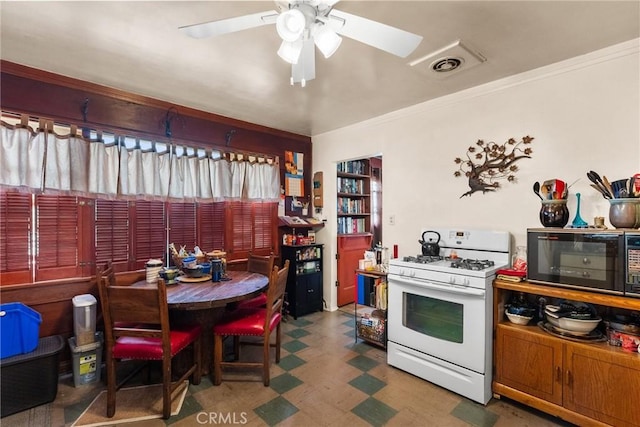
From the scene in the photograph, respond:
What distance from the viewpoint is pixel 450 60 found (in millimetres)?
2260

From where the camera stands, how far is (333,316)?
159 inches

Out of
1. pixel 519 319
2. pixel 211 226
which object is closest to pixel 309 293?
pixel 211 226

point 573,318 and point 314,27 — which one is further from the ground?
point 314,27

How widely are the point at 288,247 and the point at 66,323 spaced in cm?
232

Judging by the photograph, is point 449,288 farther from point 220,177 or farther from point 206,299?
point 220,177

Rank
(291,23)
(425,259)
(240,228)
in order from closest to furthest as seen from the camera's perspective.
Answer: (291,23)
(425,259)
(240,228)

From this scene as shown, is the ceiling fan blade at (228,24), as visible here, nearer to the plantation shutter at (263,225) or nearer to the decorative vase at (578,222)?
the decorative vase at (578,222)

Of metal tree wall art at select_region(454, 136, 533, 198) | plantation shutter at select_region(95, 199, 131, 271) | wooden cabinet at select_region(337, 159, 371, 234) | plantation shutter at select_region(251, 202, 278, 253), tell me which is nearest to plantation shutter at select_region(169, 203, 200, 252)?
plantation shutter at select_region(95, 199, 131, 271)

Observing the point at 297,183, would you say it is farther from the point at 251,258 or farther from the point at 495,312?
the point at 495,312

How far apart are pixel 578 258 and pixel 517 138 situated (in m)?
1.10

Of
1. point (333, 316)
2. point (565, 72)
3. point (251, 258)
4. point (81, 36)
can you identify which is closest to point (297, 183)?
point (251, 258)

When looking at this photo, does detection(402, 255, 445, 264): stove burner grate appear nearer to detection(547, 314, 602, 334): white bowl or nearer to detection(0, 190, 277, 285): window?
detection(547, 314, 602, 334): white bowl

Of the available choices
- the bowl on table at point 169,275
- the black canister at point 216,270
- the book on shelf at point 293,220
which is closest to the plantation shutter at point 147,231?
the bowl on table at point 169,275

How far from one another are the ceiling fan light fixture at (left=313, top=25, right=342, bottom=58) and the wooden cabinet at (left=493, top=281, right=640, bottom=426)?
6.48 feet
